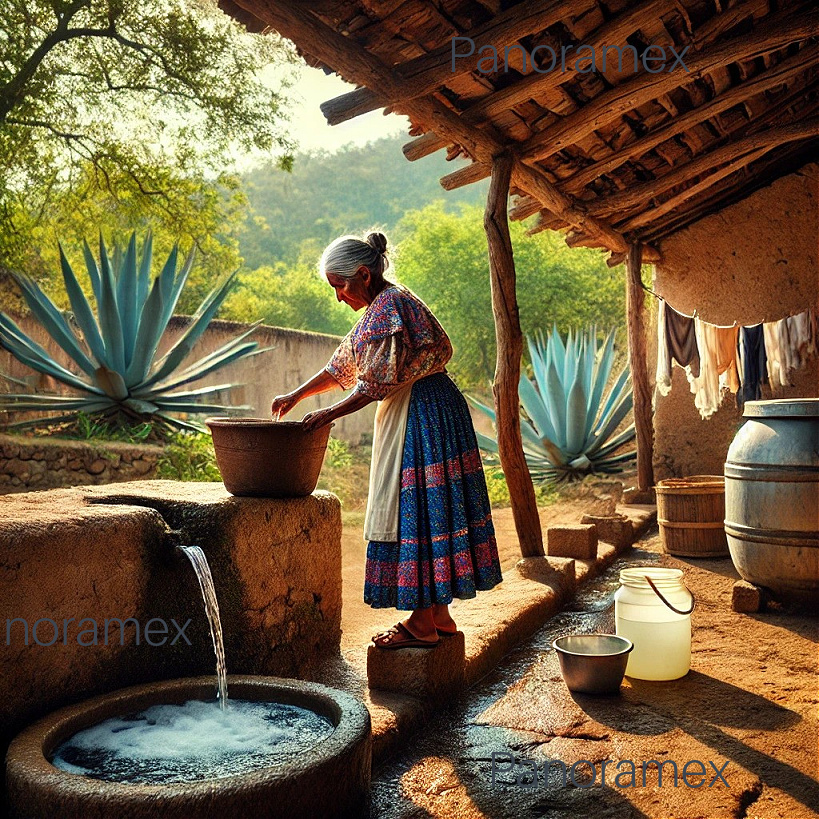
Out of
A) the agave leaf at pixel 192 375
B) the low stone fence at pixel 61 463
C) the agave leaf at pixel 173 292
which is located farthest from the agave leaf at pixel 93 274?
the low stone fence at pixel 61 463

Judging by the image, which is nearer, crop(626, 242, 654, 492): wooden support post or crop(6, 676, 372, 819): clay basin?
crop(6, 676, 372, 819): clay basin

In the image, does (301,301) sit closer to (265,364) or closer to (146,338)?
(265,364)

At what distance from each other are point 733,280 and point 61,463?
18.6 ft

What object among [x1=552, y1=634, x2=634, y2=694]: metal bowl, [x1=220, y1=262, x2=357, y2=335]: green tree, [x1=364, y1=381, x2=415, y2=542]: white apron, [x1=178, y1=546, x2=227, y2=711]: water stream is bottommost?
[x1=552, y1=634, x2=634, y2=694]: metal bowl

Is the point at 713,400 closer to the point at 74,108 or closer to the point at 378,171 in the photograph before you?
the point at 74,108

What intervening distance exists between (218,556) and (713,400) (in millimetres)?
4597

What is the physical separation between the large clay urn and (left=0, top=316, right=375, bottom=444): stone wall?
21.0ft

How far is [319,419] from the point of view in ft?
7.72

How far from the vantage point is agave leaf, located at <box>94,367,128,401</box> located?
6480mm

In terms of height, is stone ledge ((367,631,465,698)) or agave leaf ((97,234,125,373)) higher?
agave leaf ((97,234,125,373))

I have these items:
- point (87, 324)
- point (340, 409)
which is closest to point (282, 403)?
point (340, 409)

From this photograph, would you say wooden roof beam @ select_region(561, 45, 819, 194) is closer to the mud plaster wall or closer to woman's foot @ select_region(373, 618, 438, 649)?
the mud plaster wall

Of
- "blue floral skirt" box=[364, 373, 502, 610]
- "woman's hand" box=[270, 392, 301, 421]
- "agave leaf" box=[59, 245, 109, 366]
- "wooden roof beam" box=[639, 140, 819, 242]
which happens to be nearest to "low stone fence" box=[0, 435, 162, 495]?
"agave leaf" box=[59, 245, 109, 366]

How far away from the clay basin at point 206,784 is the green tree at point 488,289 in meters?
15.4
